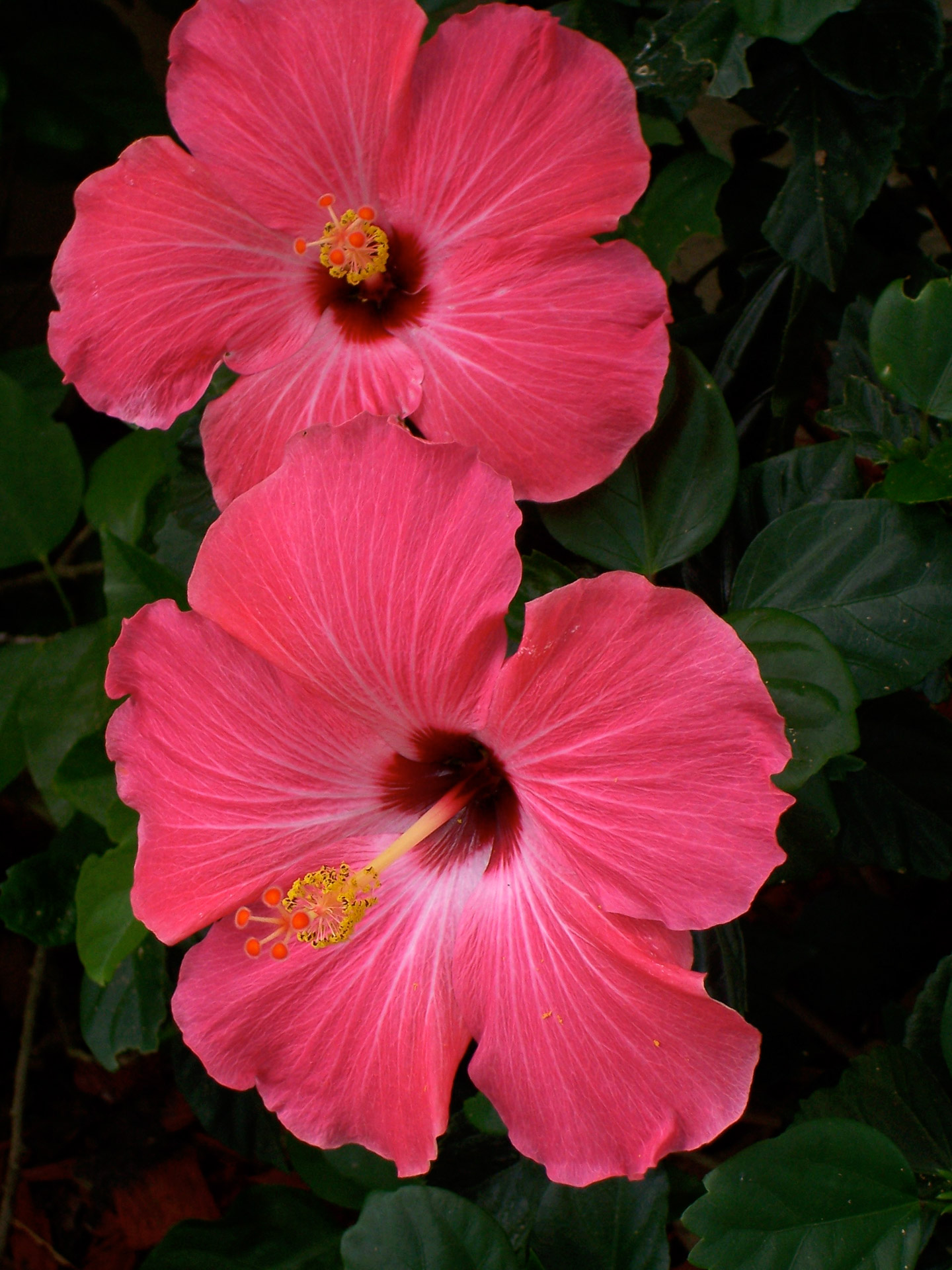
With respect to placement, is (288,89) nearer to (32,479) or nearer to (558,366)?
(558,366)

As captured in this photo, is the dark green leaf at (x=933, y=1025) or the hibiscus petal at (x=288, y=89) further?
the dark green leaf at (x=933, y=1025)

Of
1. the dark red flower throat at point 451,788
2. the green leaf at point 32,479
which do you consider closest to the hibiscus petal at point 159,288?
the dark red flower throat at point 451,788

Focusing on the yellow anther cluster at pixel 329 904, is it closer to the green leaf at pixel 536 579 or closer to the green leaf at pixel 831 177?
the green leaf at pixel 536 579

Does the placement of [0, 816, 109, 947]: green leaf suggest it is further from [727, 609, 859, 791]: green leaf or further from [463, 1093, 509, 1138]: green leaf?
[727, 609, 859, 791]: green leaf

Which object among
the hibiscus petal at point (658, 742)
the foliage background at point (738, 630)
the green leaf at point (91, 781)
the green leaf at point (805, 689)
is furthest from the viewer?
the green leaf at point (91, 781)

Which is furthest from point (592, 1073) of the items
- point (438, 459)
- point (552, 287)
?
point (552, 287)

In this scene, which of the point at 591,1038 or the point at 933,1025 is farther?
the point at 933,1025

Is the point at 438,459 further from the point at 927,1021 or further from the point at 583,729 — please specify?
the point at 927,1021

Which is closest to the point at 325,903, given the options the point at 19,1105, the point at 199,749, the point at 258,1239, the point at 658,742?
the point at 199,749
